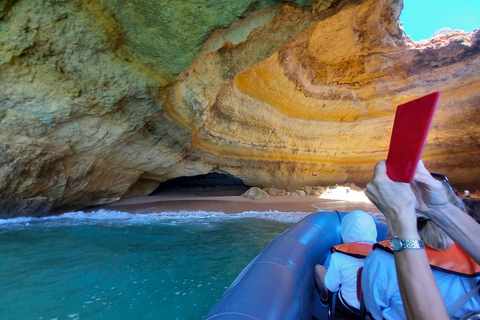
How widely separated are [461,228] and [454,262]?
12cm

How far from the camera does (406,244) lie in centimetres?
64

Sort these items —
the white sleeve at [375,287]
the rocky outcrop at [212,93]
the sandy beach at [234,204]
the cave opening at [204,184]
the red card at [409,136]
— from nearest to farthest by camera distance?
the red card at [409,136], the white sleeve at [375,287], the rocky outcrop at [212,93], the sandy beach at [234,204], the cave opening at [204,184]

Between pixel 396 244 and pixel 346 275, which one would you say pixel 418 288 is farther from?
pixel 346 275

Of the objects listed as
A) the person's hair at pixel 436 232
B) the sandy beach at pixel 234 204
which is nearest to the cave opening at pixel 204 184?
the sandy beach at pixel 234 204

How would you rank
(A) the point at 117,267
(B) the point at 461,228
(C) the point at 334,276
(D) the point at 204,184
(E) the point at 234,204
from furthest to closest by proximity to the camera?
1. (D) the point at 204,184
2. (E) the point at 234,204
3. (A) the point at 117,267
4. (C) the point at 334,276
5. (B) the point at 461,228

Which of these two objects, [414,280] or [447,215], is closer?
[414,280]

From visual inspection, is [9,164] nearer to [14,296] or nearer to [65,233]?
[65,233]

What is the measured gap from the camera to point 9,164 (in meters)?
3.54

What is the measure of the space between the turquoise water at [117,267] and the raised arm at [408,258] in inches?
60.8

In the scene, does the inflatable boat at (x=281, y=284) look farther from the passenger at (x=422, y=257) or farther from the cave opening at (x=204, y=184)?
the cave opening at (x=204, y=184)

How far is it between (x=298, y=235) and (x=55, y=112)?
3773mm

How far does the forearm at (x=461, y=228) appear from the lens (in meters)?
0.71

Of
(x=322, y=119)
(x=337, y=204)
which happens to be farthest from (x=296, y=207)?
(x=322, y=119)

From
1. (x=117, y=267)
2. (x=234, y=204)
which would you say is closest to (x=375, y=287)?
(x=117, y=267)
